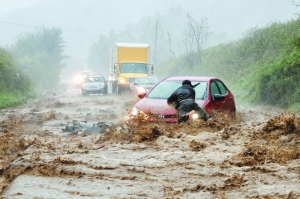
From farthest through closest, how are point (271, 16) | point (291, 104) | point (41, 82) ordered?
point (271, 16) → point (41, 82) → point (291, 104)

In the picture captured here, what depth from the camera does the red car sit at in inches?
418

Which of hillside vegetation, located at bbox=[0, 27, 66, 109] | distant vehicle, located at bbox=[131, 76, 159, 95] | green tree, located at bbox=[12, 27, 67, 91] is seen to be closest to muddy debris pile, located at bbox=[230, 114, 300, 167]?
hillside vegetation, located at bbox=[0, 27, 66, 109]

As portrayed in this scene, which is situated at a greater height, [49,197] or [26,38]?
[26,38]

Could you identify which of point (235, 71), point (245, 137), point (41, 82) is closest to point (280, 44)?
point (235, 71)

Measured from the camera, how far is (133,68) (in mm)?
32625

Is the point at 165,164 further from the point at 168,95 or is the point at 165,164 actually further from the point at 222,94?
the point at 222,94

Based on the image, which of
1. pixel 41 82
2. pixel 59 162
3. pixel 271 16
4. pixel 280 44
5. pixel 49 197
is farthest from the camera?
pixel 271 16

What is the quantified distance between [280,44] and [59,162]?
84.3ft

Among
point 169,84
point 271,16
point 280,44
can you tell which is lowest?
point 169,84

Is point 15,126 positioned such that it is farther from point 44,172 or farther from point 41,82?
point 41,82

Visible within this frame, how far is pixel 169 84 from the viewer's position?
12383 millimetres

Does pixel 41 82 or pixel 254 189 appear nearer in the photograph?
pixel 254 189

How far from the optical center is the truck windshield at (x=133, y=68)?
3250 centimetres

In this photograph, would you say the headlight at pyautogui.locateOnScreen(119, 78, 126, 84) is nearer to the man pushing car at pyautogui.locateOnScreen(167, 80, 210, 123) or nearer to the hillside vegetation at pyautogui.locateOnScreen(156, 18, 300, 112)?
the hillside vegetation at pyautogui.locateOnScreen(156, 18, 300, 112)
